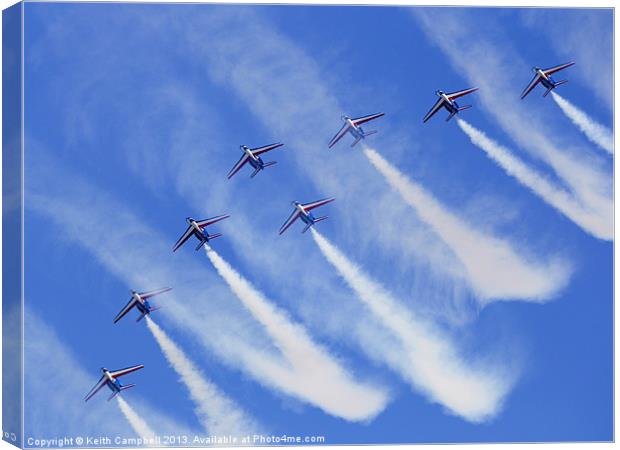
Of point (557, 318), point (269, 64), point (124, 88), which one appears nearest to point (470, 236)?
point (557, 318)

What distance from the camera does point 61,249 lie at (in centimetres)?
3881

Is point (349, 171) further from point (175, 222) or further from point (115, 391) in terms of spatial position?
point (115, 391)

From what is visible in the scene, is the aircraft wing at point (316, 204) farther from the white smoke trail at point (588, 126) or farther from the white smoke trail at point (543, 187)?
the white smoke trail at point (588, 126)

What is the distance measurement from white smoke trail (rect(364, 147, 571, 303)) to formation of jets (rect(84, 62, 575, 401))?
74cm

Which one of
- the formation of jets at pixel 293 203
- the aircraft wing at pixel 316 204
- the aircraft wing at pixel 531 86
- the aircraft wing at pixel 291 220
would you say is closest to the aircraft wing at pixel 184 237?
the formation of jets at pixel 293 203

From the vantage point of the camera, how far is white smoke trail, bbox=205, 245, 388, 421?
39312 mm

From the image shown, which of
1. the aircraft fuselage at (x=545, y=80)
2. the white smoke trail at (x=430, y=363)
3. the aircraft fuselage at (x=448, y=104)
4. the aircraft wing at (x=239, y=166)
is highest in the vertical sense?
the aircraft wing at (x=239, y=166)

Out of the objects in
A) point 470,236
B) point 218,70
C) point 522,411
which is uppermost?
point 218,70

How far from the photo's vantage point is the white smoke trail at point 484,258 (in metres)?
40.0

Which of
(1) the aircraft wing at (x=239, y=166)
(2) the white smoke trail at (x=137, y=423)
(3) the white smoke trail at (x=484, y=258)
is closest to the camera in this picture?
(2) the white smoke trail at (x=137, y=423)

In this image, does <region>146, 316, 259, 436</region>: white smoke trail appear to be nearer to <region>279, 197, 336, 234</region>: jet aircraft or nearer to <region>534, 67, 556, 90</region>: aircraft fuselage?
<region>279, 197, 336, 234</region>: jet aircraft

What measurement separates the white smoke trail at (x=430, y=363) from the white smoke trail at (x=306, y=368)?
112 cm

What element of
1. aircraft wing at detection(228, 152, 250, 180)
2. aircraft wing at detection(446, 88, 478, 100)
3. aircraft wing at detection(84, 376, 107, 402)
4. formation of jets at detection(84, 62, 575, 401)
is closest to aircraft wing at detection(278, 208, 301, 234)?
formation of jets at detection(84, 62, 575, 401)

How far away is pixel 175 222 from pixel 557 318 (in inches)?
→ 358
